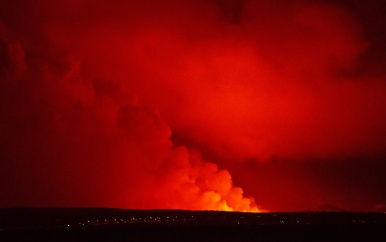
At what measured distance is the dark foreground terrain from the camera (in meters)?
12.6

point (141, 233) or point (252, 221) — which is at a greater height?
point (252, 221)

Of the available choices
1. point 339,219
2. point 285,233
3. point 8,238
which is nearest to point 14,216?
point 8,238

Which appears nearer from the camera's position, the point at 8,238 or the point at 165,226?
the point at 8,238

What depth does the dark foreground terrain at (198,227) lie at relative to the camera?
12.6m

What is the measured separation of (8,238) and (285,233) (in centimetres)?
709

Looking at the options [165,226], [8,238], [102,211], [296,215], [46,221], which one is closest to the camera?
[8,238]

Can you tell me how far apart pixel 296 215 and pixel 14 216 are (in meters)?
8.63

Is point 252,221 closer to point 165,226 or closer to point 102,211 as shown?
point 165,226

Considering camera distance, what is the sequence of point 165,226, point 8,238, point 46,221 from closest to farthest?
1. point 8,238
2. point 165,226
3. point 46,221

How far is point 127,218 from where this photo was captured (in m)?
15.1

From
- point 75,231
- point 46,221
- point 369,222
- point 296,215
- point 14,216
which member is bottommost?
point 14,216

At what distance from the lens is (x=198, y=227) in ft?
42.9

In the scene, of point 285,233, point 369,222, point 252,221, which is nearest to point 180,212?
point 252,221

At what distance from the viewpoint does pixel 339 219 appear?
579 inches
